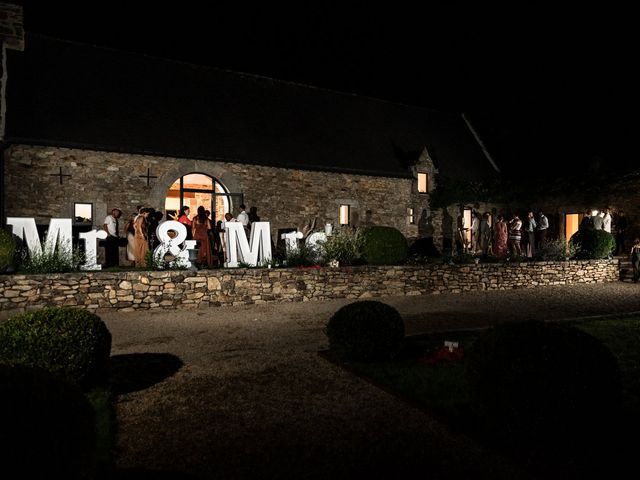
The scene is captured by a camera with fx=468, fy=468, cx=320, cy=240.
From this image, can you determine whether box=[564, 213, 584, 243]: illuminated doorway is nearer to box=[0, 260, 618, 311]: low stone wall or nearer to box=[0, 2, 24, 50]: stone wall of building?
box=[0, 260, 618, 311]: low stone wall

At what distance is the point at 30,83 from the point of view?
1538cm

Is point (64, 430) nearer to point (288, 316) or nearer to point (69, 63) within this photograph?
point (288, 316)

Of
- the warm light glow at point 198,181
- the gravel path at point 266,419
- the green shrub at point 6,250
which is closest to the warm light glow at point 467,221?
the warm light glow at point 198,181

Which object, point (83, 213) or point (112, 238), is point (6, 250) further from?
point (83, 213)

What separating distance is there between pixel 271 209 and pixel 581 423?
15092 mm

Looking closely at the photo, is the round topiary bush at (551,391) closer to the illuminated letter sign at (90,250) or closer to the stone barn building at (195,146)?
the illuminated letter sign at (90,250)

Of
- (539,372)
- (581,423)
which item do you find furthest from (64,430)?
(581,423)

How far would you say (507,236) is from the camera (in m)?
18.2

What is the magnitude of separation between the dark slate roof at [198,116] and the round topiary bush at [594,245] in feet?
23.9

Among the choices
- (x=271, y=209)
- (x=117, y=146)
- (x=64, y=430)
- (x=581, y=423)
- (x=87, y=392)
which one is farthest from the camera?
(x=271, y=209)

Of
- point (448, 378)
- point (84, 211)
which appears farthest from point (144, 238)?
point (448, 378)

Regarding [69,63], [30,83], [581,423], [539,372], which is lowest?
[581,423]

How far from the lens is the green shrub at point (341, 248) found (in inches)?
520

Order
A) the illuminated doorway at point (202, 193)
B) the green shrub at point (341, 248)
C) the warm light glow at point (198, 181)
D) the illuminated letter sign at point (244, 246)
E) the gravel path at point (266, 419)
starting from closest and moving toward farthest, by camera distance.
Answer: the gravel path at point (266, 419)
the illuminated letter sign at point (244, 246)
the green shrub at point (341, 248)
the illuminated doorway at point (202, 193)
the warm light glow at point (198, 181)
